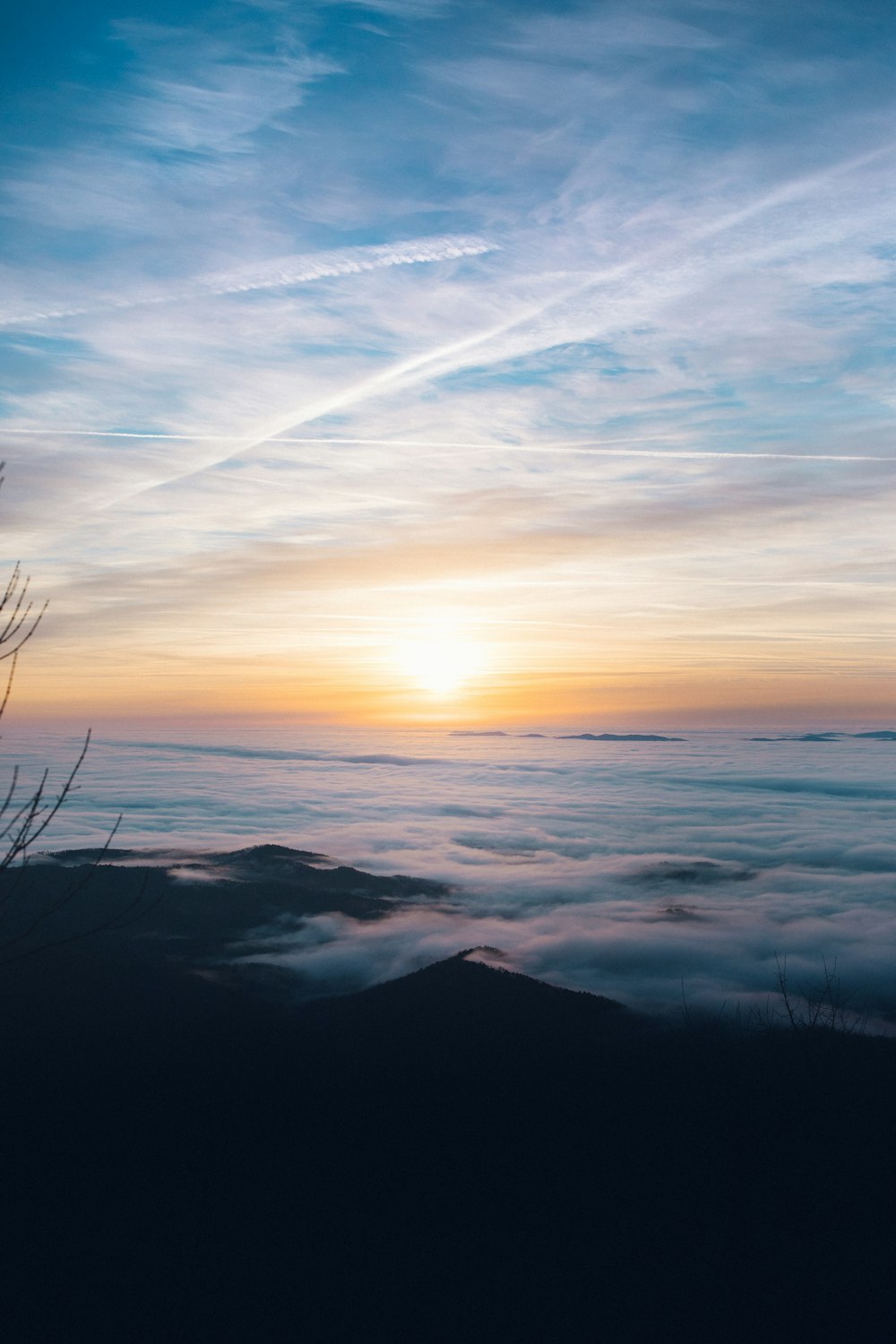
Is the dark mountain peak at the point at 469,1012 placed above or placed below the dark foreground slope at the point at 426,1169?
above

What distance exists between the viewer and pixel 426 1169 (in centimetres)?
3997

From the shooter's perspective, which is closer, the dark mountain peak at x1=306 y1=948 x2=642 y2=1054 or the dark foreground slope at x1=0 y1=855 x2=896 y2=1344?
the dark foreground slope at x1=0 y1=855 x2=896 y2=1344

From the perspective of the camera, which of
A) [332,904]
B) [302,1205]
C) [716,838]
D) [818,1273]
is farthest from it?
[716,838]

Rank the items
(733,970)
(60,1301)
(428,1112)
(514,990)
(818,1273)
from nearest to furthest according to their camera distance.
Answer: (60,1301) < (818,1273) < (428,1112) < (514,990) < (733,970)

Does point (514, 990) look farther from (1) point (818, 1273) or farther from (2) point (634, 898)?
(2) point (634, 898)

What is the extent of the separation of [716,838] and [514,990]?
9401cm

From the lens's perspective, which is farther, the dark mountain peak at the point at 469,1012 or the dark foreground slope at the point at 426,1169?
the dark mountain peak at the point at 469,1012

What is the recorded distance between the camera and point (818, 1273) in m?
29.9

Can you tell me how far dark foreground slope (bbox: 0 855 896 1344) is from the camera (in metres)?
28.3

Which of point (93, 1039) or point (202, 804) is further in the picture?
point (202, 804)

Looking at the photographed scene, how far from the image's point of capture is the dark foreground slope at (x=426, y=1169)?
92.8 feet

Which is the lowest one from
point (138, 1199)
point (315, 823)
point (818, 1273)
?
point (138, 1199)

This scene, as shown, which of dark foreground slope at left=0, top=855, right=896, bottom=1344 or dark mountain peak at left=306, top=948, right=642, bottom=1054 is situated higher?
dark mountain peak at left=306, top=948, right=642, bottom=1054

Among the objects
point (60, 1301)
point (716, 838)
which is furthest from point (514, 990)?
point (716, 838)
